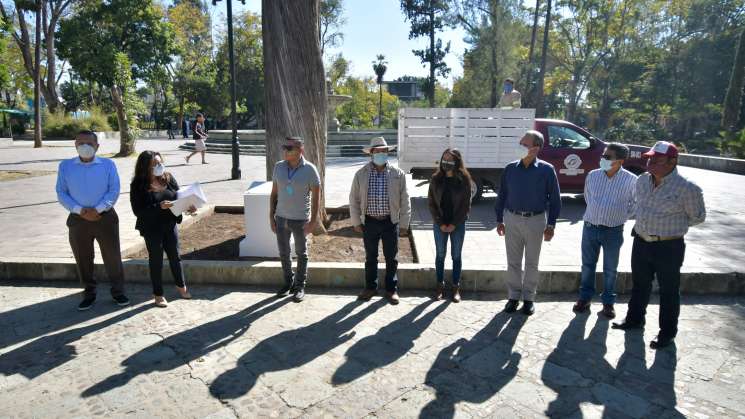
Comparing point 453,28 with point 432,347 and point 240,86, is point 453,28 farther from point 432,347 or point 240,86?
point 432,347

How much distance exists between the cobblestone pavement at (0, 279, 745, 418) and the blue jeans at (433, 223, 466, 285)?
0.34 metres

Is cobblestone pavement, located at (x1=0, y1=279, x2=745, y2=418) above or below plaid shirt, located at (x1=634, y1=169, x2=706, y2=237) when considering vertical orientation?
below

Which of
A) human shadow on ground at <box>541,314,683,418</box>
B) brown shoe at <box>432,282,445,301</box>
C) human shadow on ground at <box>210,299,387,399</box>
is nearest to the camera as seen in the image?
human shadow on ground at <box>541,314,683,418</box>

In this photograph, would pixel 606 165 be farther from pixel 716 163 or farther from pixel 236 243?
pixel 716 163

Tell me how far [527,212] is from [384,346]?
1.77 meters

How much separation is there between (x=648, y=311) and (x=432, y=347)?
2340 millimetres

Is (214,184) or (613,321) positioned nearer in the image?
(613,321)

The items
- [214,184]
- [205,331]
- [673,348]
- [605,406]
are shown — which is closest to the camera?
[605,406]

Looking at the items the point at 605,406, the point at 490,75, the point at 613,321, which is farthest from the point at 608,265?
the point at 490,75

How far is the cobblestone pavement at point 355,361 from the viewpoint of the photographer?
304 centimetres

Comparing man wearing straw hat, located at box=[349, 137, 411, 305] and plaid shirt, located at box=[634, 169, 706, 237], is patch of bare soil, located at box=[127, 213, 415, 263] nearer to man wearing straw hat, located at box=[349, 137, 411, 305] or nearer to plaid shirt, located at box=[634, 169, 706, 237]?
man wearing straw hat, located at box=[349, 137, 411, 305]

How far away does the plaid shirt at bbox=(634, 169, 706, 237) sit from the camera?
362cm

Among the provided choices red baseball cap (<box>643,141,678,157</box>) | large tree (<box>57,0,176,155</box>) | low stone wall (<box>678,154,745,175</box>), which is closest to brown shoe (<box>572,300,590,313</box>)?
red baseball cap (<box>643,141,678,157</box>)

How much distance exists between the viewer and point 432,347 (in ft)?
12.6
